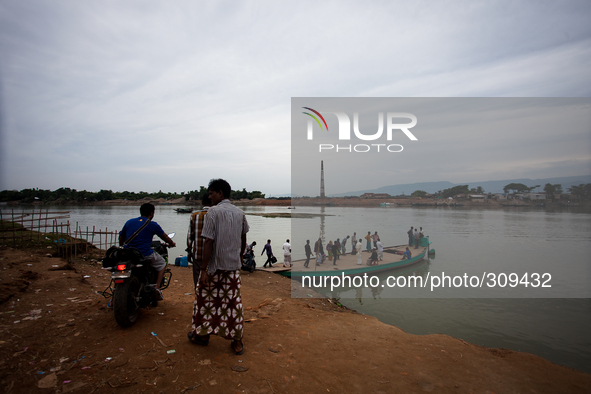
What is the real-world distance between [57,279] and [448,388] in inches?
250

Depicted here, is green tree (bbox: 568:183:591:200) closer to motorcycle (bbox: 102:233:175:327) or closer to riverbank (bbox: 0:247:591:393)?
riverbank (bbox: 0:247:591:393)

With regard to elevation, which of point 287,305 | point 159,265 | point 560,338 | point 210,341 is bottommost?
point 560,338

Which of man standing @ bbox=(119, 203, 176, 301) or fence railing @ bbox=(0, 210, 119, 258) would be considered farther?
fence railing @ bbox=(0, 210, 119, 258)

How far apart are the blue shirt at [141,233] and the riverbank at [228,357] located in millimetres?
869

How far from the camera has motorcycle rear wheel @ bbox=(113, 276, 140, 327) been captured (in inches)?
117

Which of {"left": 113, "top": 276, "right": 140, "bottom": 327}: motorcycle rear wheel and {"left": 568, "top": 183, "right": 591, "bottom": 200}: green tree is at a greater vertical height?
{"left": 568, "top": 183, "right": 591, "bottom": 200}: green tree

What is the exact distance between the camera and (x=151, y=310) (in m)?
3.78

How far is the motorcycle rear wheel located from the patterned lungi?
2.77 feet

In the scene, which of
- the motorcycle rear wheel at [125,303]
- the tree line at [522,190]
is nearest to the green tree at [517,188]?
the tree line at [522,190]

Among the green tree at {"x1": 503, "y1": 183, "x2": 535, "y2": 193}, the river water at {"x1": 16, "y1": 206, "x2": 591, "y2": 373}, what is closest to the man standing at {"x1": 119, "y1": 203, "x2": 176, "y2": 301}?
the river water at {"x1": 16, "y1": 206, "x2": 591, "y2": 373}

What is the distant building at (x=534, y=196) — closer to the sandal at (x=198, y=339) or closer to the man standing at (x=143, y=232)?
the sandal at (x=198, y=339)

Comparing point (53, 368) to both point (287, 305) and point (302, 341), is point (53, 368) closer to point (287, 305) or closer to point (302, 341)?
point (302, 341)

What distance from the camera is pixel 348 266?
13414 millimetres

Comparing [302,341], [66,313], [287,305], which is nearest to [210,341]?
[302,341]
